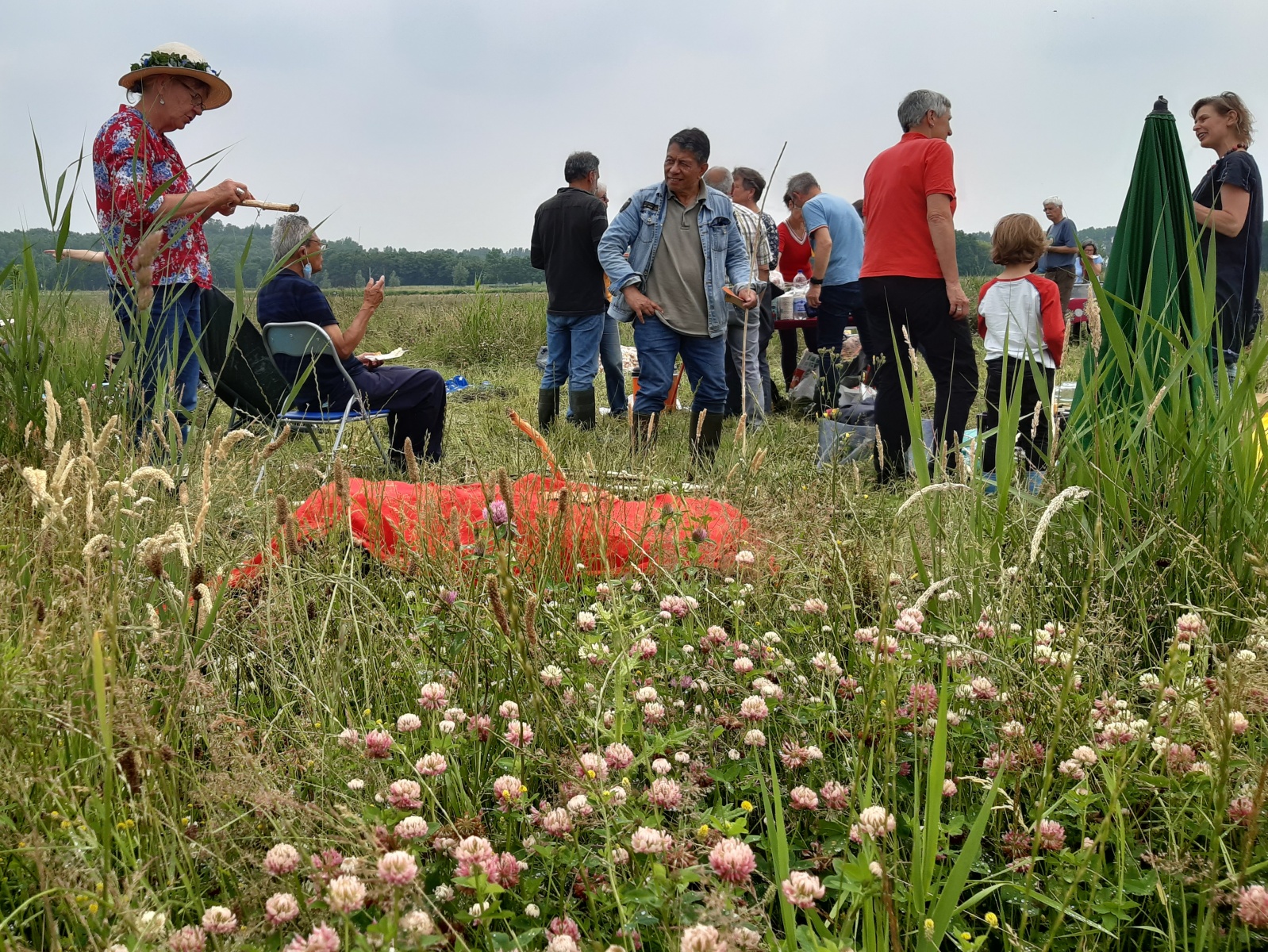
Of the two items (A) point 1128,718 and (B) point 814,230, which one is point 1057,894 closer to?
(A) point 1128,718

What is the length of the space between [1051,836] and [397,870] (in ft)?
2.89

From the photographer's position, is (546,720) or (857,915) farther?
(546,720)

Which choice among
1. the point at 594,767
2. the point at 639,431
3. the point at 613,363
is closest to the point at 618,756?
the point at 594,767

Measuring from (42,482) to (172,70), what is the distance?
3.47 m

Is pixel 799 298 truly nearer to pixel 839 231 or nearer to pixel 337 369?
pixel 839 231

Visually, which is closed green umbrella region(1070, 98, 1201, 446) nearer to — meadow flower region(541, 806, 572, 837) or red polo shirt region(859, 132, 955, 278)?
red polo shirt region(859, 132, 955, 278)

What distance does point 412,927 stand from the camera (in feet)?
3.02

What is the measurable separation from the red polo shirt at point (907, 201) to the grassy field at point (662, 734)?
7.55 ft

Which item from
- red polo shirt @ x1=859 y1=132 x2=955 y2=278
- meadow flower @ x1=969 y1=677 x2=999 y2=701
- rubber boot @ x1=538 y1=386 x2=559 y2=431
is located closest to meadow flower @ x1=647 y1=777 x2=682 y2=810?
meadow flower @ x1=969 y1=677 x2=999 y2=701

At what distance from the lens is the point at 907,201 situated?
4605 millimetres

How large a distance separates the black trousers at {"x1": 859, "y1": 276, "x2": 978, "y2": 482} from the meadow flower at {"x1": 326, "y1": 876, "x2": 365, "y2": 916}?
3999 mm

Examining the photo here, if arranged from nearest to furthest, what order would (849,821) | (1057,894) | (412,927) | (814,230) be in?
(412,927) < (1057,894) < (849,821) < (814,230)

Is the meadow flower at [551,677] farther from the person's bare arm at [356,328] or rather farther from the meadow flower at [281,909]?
the person's bare arm at [356,328]

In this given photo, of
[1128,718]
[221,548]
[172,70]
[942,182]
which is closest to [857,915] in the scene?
[1128,718]
